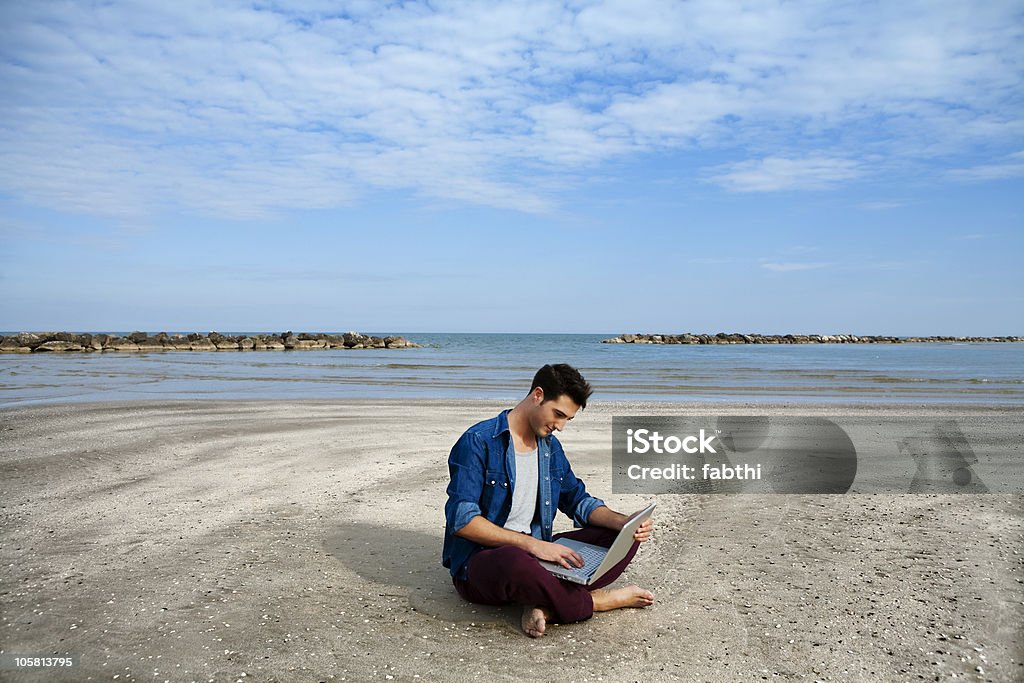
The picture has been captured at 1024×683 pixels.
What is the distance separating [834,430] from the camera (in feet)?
42.2

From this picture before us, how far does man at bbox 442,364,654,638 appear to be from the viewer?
14.2ft

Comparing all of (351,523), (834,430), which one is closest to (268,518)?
(351,523)

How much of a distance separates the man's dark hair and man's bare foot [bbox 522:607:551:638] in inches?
46.1

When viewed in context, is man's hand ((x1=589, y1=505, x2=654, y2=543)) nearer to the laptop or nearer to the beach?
the laptop

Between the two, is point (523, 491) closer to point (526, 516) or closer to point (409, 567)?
point (526, 516)

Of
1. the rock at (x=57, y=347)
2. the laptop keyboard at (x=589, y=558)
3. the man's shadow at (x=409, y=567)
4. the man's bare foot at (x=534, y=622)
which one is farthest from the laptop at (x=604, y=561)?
the rock at (x=57, y=347)

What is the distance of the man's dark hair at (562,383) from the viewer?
437cm

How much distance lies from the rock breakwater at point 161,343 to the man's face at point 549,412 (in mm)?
52323

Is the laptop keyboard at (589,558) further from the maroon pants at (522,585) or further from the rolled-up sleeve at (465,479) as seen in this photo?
the rolled-up sleeve at (465,479)

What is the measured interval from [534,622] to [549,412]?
1.16 meters

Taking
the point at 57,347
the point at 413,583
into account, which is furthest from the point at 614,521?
the point at 57,347

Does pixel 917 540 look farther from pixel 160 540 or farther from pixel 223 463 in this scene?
pixel 223 463

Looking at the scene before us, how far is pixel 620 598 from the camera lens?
189 inches

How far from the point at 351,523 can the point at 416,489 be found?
4.62 ft
